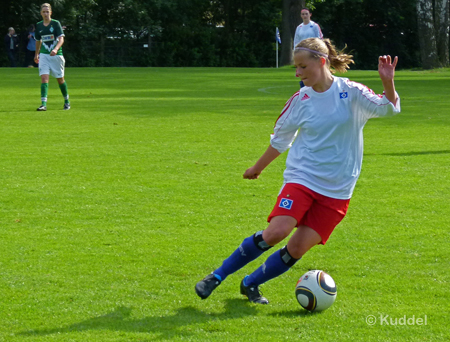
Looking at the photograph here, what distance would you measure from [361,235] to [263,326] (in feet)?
7.20

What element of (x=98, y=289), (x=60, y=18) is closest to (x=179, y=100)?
(x=98, y=289)

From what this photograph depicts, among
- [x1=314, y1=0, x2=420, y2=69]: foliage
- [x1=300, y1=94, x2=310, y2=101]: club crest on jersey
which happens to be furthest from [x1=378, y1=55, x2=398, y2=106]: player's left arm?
[x1=314, y1=0, x2=420, y2=69]: foliage

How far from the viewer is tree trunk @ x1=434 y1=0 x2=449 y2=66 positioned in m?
39.4

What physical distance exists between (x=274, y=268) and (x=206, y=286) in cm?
44

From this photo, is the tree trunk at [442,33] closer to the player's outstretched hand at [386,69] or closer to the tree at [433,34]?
the tree at [433,34]

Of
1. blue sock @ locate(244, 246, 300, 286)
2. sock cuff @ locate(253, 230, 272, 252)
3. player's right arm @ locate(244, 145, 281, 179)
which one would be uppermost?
player's right arm @ locate(244, 145, 281, 179)

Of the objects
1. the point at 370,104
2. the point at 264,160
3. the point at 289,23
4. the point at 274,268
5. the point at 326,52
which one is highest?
the point at 289,23

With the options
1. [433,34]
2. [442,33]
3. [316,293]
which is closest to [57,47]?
[316,293]

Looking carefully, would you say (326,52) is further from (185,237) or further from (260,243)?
(185,237)

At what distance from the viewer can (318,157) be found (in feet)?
14.6

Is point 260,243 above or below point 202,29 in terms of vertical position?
below

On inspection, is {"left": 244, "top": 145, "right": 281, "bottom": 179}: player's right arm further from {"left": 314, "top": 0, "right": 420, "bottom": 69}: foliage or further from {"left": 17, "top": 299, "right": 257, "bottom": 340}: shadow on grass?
{"left": 314, "top": 0, "right": 420, "bottom": 69}: foliage

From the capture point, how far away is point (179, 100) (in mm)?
18734

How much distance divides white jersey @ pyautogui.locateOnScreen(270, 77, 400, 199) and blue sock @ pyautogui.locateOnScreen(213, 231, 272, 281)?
424 mm
